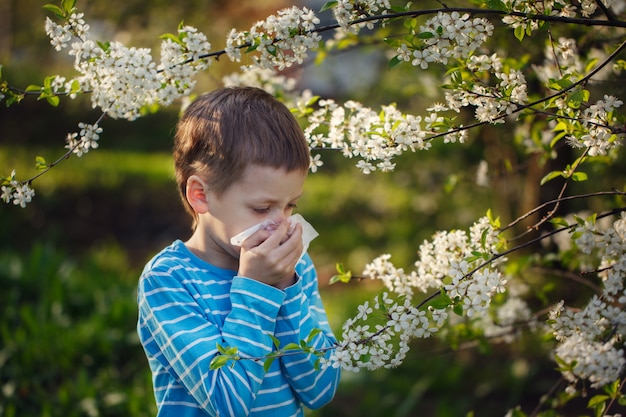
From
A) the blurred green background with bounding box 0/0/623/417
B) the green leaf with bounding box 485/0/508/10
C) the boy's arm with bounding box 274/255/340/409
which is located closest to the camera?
the green leaf with bounding box 485/0/508/10

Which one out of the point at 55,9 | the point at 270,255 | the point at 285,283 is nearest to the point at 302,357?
the point at 285,283

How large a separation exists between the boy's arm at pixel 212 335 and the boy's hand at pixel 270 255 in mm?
31

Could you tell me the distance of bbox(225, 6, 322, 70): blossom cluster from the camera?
180 centimetres

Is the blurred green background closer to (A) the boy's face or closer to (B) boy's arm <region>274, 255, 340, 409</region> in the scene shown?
(B) boy's arm <region>274, 255, 340, 409</region>

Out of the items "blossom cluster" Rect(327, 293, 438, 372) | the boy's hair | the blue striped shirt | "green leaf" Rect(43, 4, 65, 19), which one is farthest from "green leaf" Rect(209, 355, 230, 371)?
"green leaf" Rect(43, 4, 65, 19)

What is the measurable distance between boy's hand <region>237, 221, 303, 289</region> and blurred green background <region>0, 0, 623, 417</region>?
0.91 meters

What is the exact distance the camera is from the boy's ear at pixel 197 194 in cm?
187

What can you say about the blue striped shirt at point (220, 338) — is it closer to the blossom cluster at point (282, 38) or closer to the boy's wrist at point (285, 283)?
the boy's wrist at point (285, 283)

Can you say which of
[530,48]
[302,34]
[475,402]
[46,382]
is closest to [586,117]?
[302,34]

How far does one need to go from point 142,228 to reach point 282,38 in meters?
5.96

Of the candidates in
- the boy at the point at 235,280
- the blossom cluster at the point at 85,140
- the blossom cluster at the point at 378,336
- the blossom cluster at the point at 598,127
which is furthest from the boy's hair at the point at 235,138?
the blossom cluster at the point at 598,127

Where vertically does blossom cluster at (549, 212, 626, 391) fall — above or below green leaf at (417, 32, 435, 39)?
below

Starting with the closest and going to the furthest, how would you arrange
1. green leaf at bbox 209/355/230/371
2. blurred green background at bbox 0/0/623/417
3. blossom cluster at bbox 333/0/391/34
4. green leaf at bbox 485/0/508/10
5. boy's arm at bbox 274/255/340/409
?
green leaf at bbox 209/355/230/371 → green leaf at bbox 485/0/508/10 → blossom cluster at bbox 333/0/391/34 → boy's arm at bbox 274/255/340/409 → blurred green background at bbox 0/0/623/417

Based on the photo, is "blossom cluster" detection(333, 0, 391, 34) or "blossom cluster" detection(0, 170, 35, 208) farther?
"blossom cluster" detection(0, 170, 35, 208)
